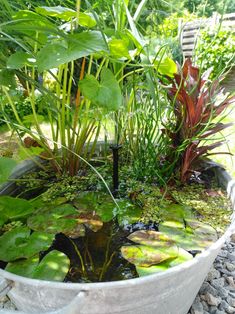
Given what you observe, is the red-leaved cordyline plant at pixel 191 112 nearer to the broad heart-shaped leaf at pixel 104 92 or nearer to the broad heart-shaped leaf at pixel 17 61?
the broad heart-shaped leaf at pixel 104 92

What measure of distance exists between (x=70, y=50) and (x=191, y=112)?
46cm

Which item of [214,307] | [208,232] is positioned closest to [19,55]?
[208,232]

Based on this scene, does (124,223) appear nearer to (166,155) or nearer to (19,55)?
(166,155)

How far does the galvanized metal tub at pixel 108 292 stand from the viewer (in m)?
0.55

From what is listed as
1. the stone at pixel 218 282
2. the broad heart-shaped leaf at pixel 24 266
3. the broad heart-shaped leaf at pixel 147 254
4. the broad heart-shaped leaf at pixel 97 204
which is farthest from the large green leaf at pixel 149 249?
the stone at pixel 218 282

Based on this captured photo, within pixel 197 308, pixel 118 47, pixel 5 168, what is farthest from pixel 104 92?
pixel 197 308

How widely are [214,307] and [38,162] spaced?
80 centimetres

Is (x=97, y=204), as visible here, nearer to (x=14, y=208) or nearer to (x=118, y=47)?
(x=14, y=208)

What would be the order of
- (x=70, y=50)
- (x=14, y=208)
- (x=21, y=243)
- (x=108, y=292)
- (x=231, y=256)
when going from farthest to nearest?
(x=231, y=256) → (x=14, y=208) → (x=21, y=243) → (x=70, y=50) → (x=108, y=292)

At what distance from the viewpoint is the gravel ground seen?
0.93 metres

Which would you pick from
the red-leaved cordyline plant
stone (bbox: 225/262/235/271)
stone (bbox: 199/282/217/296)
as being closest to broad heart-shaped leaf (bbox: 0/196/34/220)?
the red-leaved cordyline plant

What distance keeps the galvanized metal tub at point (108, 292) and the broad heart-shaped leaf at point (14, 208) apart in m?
0.27

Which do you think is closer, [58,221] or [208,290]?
[58,221]

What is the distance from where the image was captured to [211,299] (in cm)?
94
